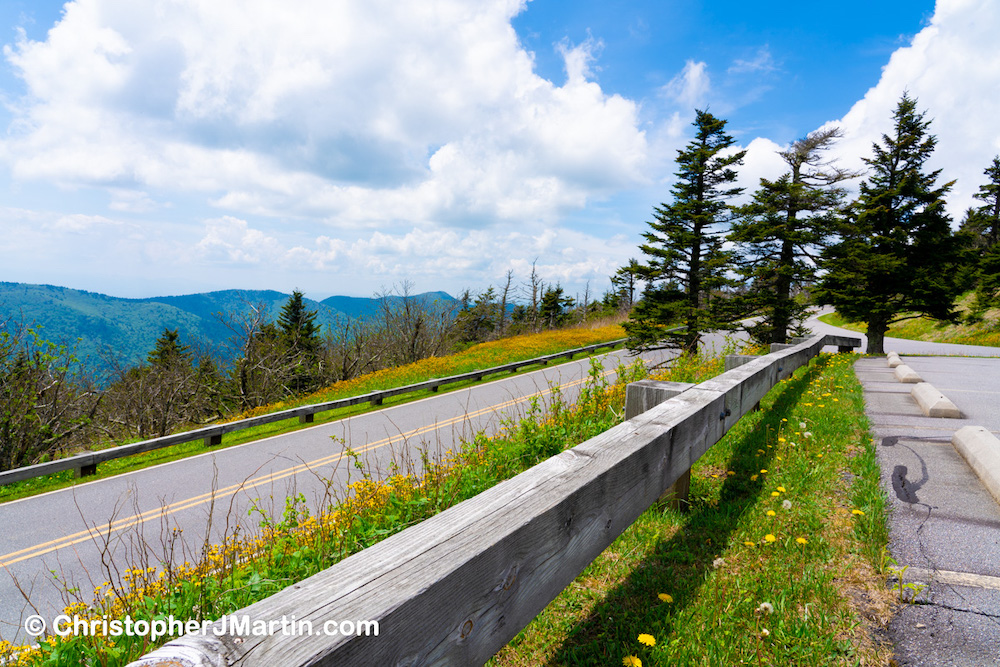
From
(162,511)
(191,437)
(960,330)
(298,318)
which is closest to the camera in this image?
(162,511)

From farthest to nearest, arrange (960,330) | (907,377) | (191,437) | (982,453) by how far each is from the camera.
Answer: (960,330) < (191,437) < (907,377) < (982,453)

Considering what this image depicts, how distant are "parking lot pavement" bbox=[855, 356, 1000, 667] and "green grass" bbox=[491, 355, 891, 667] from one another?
0.11 m

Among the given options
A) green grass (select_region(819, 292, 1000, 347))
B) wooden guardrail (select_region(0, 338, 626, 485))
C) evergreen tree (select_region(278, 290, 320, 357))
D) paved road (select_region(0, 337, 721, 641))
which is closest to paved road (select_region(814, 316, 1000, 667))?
paved road (select_region(0, 337, 721, 641))

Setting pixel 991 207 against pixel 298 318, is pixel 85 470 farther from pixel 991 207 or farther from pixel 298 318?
pixel 991 207

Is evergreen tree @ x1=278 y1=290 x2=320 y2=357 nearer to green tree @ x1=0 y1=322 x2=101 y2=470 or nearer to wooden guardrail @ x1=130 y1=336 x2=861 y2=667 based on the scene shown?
green tree @ x1=0 y1=322 x2=101 y2=470

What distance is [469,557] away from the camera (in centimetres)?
109

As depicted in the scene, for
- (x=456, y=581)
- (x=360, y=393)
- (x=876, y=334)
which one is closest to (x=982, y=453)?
(x=456, y=581)

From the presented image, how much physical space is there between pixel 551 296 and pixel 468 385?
42634 millimetres

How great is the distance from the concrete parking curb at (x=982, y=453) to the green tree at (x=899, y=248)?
13.6 meters

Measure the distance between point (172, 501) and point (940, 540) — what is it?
9257mm

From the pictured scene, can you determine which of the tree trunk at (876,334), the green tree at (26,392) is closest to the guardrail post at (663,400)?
the green tree at (26,392)

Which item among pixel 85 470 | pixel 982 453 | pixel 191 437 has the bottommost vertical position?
pixel 85 470

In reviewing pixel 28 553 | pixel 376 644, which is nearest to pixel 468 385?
pixel 28 553

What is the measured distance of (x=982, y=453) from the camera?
3.27 m
